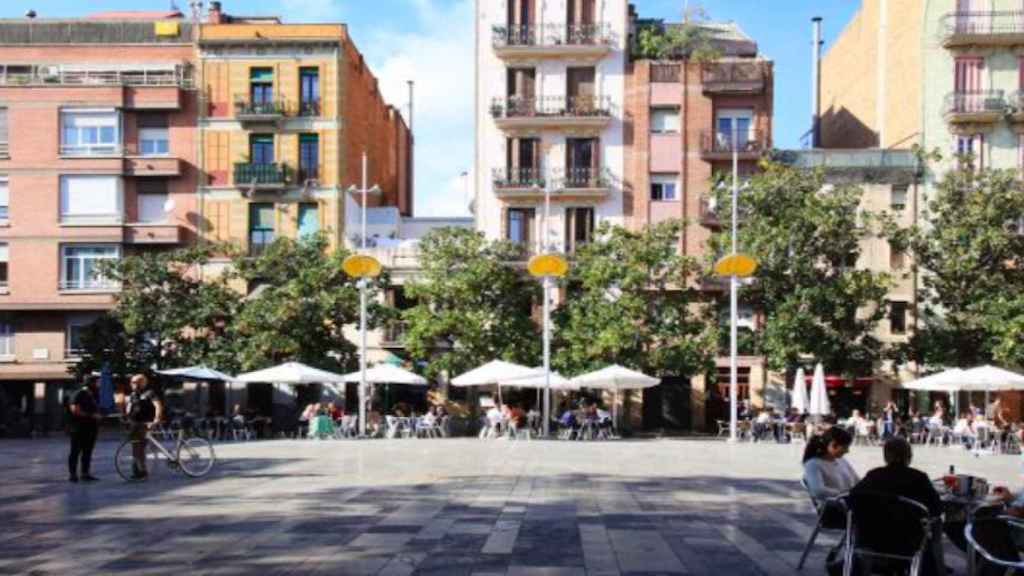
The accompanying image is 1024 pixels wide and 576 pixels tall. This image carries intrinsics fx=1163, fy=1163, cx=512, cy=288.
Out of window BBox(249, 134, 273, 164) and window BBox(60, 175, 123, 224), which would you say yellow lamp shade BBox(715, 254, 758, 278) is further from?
window BBox(60, 175, 123, 224)

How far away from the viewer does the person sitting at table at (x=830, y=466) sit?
33.3 feet

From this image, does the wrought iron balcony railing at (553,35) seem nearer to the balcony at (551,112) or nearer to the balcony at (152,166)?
the balcony at (551,112)

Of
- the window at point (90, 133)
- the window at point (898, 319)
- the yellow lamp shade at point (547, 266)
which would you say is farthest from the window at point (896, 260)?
the window at point (90, 133)

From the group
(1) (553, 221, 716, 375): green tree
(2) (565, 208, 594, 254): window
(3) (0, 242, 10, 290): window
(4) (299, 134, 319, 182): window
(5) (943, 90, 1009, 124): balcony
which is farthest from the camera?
(4) (299, 134, 319, 182): window

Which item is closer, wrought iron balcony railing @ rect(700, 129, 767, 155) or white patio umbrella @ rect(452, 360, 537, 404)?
white patio umbrella @ rect(452, 360, 537, 404)

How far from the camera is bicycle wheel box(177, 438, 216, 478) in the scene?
62.0 ft

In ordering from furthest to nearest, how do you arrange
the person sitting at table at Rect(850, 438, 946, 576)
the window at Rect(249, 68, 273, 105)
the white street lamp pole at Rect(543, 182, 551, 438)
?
the window at Rect(249, 68, 273, 105) → the white street lamp pole at Rect(543, 182, 551, 438) → the person sitting at table at Rect(850, 438, 946, 576)

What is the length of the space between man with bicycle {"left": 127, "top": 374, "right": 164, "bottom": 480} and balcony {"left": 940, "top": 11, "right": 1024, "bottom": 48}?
1483 inches

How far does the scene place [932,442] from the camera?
3669cm

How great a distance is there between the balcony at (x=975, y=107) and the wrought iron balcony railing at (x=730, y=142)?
744cm

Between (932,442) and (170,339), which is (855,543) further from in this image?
(170,339)

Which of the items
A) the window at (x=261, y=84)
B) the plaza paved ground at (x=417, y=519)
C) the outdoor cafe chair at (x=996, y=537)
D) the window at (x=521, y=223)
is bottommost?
the plaza paved ground at (x=417, y=519)

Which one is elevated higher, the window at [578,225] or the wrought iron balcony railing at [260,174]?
the wrought iron balcony railing at [260,174]

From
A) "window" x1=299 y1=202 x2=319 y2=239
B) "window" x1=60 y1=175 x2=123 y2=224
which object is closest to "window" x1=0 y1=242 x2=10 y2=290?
"window" x1=60 y1=175 x2=123 y2=224
